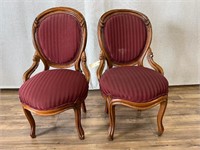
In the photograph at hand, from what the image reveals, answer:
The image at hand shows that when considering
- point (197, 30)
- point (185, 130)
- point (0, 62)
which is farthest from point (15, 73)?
point (197, 30)

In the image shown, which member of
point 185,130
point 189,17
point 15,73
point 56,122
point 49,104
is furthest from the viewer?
point 15,73

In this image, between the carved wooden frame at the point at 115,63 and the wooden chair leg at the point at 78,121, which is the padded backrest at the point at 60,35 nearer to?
the carved wooden frame at the point at 115,63

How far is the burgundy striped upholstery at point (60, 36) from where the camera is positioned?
1925 millimetres

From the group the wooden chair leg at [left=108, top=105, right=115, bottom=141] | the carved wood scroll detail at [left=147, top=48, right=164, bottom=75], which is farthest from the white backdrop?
the wooden chair leg at [left=108, top=105, right=115, bottom=141]

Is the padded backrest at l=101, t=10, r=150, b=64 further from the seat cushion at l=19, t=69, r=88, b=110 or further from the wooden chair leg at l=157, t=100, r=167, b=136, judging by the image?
the wooden chair leg at l=157, t=100, r=167, b=136

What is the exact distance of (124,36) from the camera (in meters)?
1.96

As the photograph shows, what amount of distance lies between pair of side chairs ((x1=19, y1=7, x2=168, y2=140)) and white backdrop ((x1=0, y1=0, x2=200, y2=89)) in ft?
1.28

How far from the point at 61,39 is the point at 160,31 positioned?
1122 millimetres

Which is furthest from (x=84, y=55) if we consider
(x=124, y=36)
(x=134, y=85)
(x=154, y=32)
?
(x=154, y=32)

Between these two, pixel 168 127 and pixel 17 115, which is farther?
pixel 17 115

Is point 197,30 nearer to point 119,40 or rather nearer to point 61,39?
point 119,40

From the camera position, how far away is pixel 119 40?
1962 mm

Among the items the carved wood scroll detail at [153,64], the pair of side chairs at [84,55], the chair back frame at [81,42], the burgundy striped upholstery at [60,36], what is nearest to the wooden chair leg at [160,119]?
the pair of side chairs at [84,55]

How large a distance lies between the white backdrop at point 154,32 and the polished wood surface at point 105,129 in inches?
15.1
